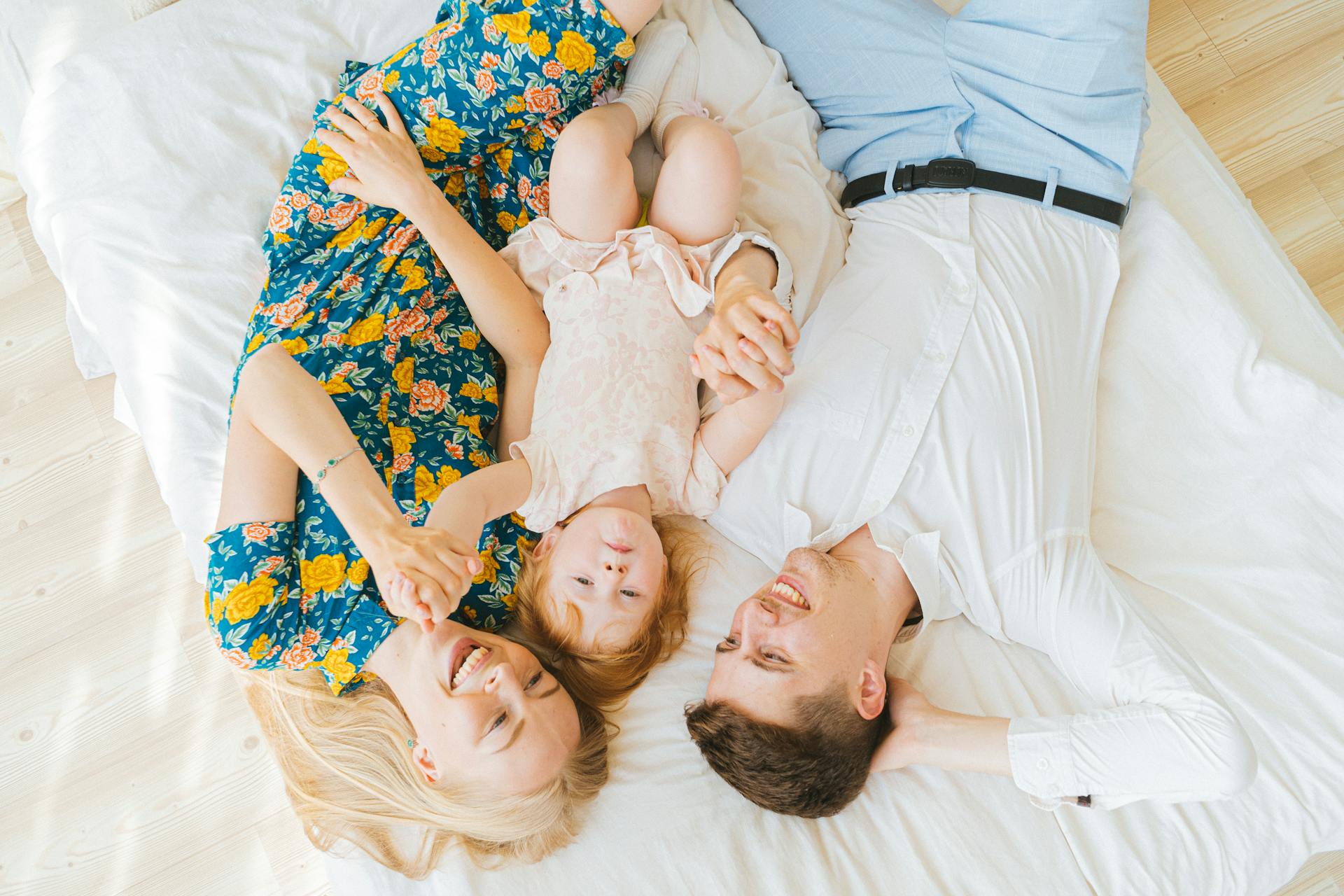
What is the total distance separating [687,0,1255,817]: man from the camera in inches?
42.4

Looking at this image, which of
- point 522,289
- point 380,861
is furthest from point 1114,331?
point 380,861

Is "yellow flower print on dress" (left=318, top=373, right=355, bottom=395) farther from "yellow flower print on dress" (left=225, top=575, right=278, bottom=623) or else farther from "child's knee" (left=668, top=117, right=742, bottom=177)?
"child's knee" (left=668, top=117, right=742, bottom=177)

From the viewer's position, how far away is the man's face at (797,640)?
109 centimetres

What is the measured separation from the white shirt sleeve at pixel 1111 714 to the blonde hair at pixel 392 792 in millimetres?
558

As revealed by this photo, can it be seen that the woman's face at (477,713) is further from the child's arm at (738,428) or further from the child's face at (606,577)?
the child's arm at (738,428)

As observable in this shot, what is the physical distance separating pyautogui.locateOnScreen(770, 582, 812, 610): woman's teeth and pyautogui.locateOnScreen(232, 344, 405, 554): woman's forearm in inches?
19.1

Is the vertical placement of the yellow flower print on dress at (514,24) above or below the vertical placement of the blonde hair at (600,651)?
above

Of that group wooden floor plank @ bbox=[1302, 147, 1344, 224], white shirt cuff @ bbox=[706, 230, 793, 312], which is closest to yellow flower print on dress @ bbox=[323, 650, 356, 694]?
white shirt cuff @ bbox=[706, 230, 793, 312]

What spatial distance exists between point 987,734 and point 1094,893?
0.83ft

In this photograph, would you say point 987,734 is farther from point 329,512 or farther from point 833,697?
point 329,512

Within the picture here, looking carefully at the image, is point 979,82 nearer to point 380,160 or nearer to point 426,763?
point 380,160

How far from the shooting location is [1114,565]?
125 centimetres

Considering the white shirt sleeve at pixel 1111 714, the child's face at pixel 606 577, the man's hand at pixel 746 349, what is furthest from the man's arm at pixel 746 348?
the white shirt sleeve at pixel 1111 714

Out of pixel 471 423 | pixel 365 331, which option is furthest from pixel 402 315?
pixel 471 423
